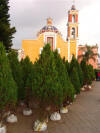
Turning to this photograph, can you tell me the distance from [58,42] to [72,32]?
3746 mm

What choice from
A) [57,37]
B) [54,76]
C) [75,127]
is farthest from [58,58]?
[57,37]

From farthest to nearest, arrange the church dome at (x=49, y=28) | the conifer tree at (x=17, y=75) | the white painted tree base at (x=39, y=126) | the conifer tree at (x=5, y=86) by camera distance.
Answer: the church dome at (x=49, y=28)
the conifer tree at (x=17, y=75)
the white painted tree base at (x=39, y=126)
the conifer tree at (x=5, y=86)

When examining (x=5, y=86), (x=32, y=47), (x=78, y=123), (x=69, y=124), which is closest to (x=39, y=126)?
(x=69, y=124)

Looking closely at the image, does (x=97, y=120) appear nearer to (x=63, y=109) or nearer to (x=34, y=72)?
(x=63, y=109)

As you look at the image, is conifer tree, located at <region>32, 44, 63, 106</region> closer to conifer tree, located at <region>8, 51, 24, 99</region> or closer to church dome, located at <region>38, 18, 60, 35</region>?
conifer tree, located at <region>8, 51, 24, 99</region>

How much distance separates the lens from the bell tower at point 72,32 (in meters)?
31.2

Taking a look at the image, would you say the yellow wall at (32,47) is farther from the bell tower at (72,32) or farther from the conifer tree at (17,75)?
the conifer tree at (17,75)

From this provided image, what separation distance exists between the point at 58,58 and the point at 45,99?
2551mm

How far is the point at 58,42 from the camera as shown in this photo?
31391mm

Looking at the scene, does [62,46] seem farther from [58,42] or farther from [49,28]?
[49,28]

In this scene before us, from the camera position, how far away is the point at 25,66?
26.1 feet

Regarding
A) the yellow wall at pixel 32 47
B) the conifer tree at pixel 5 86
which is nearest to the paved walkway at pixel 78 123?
the conifer tree at pixel 5 86

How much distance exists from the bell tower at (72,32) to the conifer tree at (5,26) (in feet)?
58.3

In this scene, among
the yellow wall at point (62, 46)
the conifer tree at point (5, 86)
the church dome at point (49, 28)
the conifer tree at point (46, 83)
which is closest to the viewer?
the conifer tree at point (5, 86)
